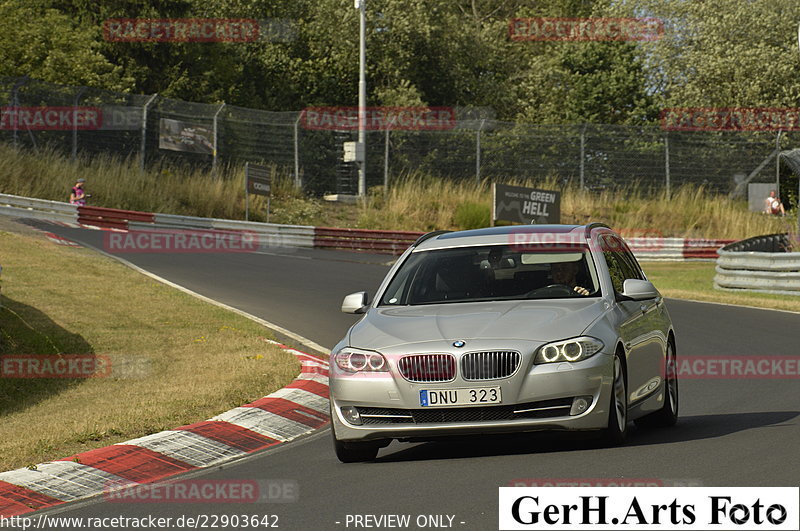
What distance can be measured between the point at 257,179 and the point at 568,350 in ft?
110

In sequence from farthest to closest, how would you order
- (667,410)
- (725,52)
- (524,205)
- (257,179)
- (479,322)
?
(725,52), (257,179), (524,205), (667,410), (479,322)

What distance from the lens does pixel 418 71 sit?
60.6 m

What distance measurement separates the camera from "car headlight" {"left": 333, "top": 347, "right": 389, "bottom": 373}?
8.50 m

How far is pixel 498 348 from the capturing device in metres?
8.23

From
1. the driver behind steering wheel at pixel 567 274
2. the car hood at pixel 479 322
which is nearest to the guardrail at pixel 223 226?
the driver behind steering wheel at pixel 567 274

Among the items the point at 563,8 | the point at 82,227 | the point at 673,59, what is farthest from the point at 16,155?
the point at 563,8

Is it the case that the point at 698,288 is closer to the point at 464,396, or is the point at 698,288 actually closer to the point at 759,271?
the point at 759,271

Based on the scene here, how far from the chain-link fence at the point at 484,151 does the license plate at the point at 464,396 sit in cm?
3516

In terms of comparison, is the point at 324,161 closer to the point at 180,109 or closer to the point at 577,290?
the point at 180,109

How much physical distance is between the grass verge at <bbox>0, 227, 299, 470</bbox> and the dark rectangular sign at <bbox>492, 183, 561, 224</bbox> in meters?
13.8

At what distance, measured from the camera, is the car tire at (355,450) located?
8.78m

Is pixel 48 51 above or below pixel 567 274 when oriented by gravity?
above

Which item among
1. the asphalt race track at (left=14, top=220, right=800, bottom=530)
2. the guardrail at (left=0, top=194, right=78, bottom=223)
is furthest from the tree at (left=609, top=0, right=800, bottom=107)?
the asphalt race track at (left=14, top=220, right=800, bottom=530)

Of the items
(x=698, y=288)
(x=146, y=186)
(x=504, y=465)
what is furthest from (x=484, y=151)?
(x=504, y=465)
